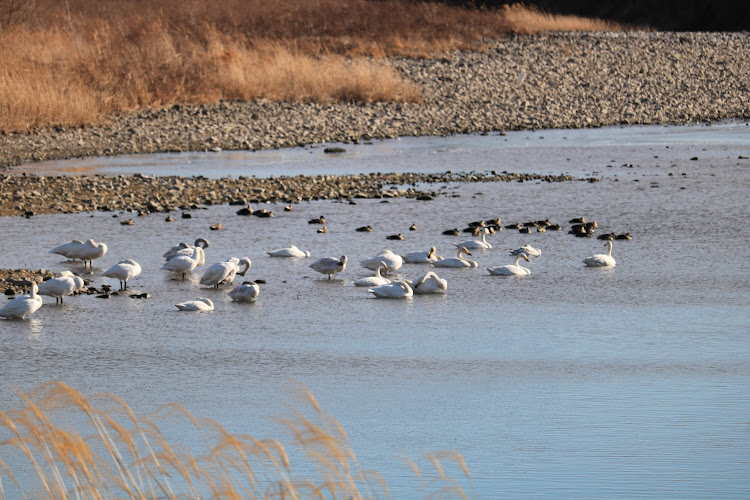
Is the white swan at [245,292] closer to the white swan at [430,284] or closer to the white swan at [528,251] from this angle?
the white swan at [430,284]

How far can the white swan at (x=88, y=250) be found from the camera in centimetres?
1061

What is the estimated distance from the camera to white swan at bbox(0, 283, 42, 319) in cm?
851

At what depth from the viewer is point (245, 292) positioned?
9.31 metres

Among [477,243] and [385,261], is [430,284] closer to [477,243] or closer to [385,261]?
[385,261]

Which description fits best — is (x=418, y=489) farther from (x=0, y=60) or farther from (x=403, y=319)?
(x=0, y=60)

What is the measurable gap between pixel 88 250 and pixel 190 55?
17.3m

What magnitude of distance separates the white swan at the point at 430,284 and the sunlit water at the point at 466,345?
19 cm

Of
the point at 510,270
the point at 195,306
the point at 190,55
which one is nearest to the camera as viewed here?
the point at 195,306

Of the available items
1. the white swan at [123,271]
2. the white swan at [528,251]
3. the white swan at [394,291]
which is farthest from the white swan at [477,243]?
the white swan at [123,271]

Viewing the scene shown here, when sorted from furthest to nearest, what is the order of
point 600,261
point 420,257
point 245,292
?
point 420,257 < point 600,261 < point 245,292

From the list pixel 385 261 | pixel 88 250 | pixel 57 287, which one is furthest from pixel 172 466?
pixel 88 250

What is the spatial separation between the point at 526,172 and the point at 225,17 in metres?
19.7

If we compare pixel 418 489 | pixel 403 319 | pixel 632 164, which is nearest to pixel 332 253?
pixel 403 319

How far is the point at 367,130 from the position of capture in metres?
24.5
